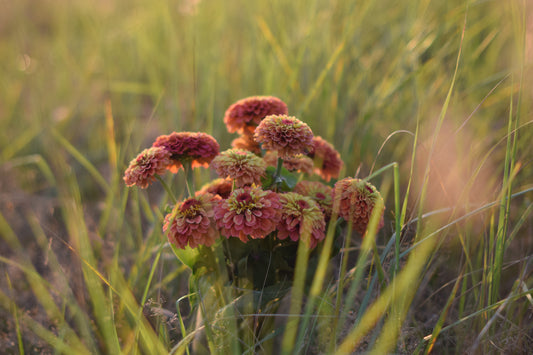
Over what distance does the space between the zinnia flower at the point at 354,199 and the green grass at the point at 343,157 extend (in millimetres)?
50

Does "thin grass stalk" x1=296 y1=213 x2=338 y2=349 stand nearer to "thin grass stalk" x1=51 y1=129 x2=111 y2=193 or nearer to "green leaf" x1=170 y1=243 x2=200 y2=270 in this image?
"green leaf" x1=170 y1=243 x2=200 y2=270

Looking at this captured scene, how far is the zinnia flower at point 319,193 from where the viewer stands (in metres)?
0.59

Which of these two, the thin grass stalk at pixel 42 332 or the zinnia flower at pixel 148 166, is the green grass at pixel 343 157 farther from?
the zinnia flower at pixel 148 166

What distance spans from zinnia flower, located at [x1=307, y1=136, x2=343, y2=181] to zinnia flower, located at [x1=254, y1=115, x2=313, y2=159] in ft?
0.47

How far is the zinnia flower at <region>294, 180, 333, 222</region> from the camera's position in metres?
0.59

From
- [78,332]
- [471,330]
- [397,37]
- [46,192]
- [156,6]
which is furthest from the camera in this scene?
[156,6]

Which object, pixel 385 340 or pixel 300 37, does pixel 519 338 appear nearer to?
pixel 385 340

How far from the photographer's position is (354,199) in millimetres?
520

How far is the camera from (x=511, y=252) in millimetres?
868

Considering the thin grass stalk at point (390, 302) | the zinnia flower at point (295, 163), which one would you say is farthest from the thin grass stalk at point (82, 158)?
the thin grass stalk at point (390, 302)

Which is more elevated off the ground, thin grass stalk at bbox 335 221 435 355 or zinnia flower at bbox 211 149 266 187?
zinnia flower at bbox 211 149 266 187

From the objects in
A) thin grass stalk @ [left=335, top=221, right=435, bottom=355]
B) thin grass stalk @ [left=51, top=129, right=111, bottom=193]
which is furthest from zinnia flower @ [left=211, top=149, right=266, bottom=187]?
thin grass stalk @ [left=51, top=129, right=111, bottom=193]

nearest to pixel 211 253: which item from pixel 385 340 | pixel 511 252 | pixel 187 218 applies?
pixel 187 218

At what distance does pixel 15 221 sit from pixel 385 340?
4.30 feet
